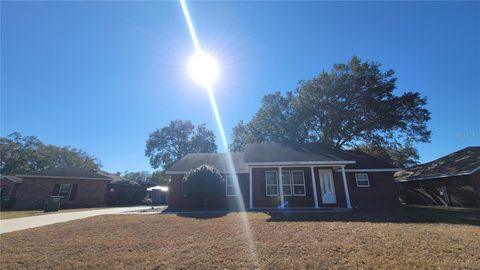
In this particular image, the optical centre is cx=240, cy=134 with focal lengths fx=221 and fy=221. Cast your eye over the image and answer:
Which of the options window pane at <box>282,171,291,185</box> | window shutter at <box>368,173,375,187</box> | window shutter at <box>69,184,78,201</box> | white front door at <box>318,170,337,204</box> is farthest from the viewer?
window shutter at <box>69,184,78,201</box>

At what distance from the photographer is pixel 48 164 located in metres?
47.6

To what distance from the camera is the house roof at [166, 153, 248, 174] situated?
1731 cm

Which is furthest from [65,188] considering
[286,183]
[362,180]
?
[362,180]

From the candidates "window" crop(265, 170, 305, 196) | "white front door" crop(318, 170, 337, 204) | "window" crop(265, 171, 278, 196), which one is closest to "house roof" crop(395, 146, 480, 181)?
"white front door" crop(318, 170, 337, 204)

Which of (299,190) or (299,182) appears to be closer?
(299,190)

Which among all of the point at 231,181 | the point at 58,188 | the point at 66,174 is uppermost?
the point at 66,174

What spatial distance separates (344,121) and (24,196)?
35025 mm

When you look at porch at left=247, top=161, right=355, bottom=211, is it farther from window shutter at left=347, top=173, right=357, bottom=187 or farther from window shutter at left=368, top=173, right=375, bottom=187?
window shutter at left=368, top=173, right=375, bottom=187

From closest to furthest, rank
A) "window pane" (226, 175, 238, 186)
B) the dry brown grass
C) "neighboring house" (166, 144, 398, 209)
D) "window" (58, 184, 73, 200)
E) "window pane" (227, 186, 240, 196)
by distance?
the dry brown grass, "neighboring house" (166, 144, 398, 209), "window pane" (227, 186, 240, 196), "window pane" (226, 175, 238, 186), "window" (58, 184, 73, 200)

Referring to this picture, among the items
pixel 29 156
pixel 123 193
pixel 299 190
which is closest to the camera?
pixel 299 190

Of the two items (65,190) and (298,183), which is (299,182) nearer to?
(298,183)

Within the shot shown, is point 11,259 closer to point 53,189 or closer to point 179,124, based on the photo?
point 53,189

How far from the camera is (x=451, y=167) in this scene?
1752 cm

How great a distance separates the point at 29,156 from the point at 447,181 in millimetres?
65400
